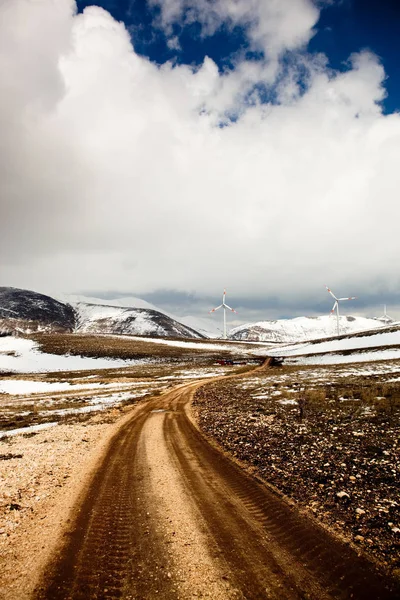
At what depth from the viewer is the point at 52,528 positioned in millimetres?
7473

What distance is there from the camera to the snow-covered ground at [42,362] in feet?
267

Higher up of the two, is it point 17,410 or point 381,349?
point 381,349

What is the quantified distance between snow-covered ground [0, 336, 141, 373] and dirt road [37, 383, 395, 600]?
3054 inches

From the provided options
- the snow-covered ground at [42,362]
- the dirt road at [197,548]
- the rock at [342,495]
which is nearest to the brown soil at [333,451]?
the rock at [342,495]

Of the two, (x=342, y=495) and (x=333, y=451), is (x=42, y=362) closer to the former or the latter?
(x=333, y=451)

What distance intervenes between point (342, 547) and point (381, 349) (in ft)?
222

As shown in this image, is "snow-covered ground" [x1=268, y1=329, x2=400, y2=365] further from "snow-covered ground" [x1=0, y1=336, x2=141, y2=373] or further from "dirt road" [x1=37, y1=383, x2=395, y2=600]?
"dirt road" [x1=37, y1=383, x2=395, y2=600]

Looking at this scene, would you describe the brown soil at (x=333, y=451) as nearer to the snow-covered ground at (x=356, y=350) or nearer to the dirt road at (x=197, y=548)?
the dirt road at (x=197, y=548)

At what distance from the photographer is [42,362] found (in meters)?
86.0

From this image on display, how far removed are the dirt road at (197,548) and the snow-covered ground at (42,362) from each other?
7758cm

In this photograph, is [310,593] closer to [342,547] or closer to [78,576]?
[342,547]

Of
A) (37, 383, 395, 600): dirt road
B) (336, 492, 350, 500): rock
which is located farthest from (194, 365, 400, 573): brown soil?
(37, 383, 395, 600): dirt road

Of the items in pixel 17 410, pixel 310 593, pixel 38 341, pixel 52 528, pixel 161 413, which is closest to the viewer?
pixel 310 593

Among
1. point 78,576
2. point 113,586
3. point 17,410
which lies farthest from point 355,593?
point 17,410
